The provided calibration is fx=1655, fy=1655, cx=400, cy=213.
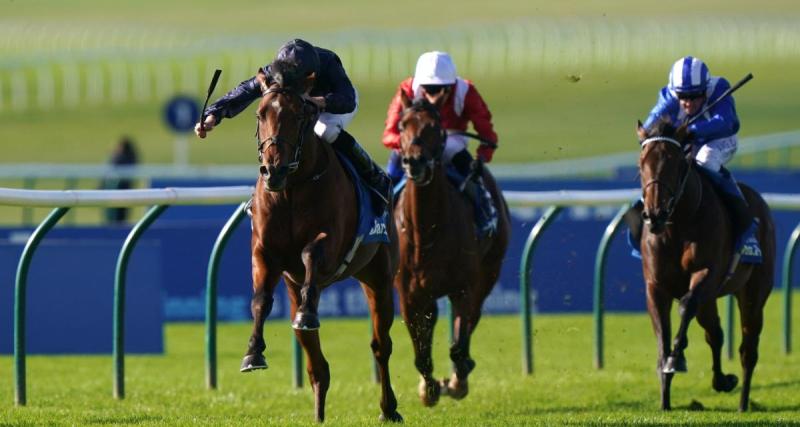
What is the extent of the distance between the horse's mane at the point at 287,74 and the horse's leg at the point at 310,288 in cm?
70

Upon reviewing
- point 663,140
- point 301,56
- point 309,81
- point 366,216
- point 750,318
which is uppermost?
point 301,56

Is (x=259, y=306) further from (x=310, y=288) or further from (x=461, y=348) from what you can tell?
(x=461, y=348)

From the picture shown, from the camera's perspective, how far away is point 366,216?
319 inches

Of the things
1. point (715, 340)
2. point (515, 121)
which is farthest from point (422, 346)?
point (515, 121)

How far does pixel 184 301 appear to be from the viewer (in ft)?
47.9

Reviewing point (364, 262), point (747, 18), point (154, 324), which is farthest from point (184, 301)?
point (747, 18)

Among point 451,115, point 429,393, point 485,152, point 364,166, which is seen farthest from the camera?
point 485,152

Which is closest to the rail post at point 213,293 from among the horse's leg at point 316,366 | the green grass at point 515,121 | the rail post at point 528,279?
the horse's leg at point 316,366

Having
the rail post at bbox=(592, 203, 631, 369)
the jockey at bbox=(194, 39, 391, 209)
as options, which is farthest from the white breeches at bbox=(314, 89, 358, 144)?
the rail post at bbox=(592, 203, 631, 369)

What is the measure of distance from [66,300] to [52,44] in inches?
2133

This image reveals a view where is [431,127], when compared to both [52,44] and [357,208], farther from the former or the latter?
[52,44]

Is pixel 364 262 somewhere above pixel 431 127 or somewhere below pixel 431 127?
below

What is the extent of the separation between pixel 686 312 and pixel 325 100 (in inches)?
94.0

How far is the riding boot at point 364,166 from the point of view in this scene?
830 centimetres
